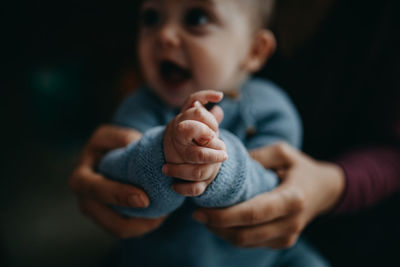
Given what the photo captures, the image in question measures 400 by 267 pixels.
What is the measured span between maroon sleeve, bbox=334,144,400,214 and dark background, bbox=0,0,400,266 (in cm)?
6

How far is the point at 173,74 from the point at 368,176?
425 mm

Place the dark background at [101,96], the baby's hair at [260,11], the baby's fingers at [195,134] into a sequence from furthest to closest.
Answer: the dark background at [101,96] → the baby's hair at [260,11] → the baby's fingers at [195,134]

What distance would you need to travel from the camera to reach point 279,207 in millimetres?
408

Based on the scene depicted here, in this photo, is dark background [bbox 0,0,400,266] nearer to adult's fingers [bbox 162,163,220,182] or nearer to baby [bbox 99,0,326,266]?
baby [bbox 99,0,326,266]

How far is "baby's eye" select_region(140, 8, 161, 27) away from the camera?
470mm

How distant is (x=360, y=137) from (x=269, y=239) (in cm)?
38

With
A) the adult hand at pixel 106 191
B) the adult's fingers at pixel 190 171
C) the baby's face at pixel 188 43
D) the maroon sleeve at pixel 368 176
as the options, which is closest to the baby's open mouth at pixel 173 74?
the baby's face at pixel 188 43

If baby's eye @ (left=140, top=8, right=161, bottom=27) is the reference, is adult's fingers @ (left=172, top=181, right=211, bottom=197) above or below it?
below

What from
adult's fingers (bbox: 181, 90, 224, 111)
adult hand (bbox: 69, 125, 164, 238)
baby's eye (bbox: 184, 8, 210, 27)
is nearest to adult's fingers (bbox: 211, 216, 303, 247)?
adult hand (bbox: 69, 125, 164, 238)

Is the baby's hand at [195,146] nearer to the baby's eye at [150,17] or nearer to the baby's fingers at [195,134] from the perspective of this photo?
the baby's fingers at [195,134]

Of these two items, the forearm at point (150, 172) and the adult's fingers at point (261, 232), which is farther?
the adult's fingers at point (261, 232)

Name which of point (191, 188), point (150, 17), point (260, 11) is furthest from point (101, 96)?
point (191, 188)

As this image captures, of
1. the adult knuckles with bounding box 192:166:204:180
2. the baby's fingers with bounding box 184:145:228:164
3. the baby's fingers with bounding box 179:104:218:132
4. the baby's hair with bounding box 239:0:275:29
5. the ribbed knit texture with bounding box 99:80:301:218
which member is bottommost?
the ribbed knit texture with bounding box 99:80:301:218

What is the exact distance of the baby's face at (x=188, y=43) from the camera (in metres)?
0.45
